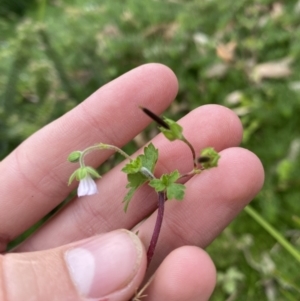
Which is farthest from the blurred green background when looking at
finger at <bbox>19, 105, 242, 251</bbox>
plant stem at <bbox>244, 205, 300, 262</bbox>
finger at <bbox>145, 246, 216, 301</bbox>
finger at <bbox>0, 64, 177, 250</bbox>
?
finger at <bbox>145, 246, 216, 301</bbox>

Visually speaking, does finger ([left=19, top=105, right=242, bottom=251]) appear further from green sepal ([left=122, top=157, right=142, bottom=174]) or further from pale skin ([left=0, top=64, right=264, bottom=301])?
green sepal ([left=122, top=157, right=142, bottom=174])

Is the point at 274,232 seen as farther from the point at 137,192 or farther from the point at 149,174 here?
the point at 149,174

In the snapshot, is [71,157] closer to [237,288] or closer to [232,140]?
[232,140]

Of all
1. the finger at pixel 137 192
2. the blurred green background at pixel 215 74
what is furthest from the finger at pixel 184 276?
the blurred green background at pixel 215 74

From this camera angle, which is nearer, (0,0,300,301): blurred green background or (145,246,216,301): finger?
(145,246,216,301): finger

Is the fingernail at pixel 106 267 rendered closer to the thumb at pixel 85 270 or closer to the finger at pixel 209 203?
the thumb at pixel 85 270

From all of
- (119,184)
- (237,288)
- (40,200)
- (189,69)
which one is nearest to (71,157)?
(119,184)

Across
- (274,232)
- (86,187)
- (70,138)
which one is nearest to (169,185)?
(86,187)
